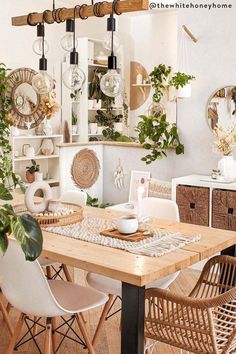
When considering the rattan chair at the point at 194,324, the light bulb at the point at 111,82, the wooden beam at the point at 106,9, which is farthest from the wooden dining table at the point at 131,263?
the wooden beam at the point at 106,9

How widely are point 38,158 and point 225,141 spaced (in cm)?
265

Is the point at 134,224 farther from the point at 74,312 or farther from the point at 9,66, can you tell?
the point at 9,66

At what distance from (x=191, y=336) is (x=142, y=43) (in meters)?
6.24

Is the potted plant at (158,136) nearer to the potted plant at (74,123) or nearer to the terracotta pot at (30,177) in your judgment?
the terracotta pot at (30,177)

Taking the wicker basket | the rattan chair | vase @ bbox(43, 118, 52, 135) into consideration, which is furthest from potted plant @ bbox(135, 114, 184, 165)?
the rattan chair

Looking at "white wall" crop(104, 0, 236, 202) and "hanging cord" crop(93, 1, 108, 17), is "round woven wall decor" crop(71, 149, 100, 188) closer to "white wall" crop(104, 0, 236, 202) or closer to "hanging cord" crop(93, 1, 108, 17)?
"white wall" crop(104, 0, 236, 202)

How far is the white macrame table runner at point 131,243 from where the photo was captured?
2438 mm

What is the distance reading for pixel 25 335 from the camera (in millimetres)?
3076

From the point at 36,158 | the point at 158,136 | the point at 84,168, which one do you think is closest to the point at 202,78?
the point at 158,136

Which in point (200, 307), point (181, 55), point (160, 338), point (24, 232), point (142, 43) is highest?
point (142, 43)

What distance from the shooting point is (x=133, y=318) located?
214 centimetres

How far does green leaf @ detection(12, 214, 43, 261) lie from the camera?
1.28 metres

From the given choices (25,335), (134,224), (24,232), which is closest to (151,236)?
(134,224)

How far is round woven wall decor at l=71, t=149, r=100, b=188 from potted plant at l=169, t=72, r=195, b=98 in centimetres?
145
